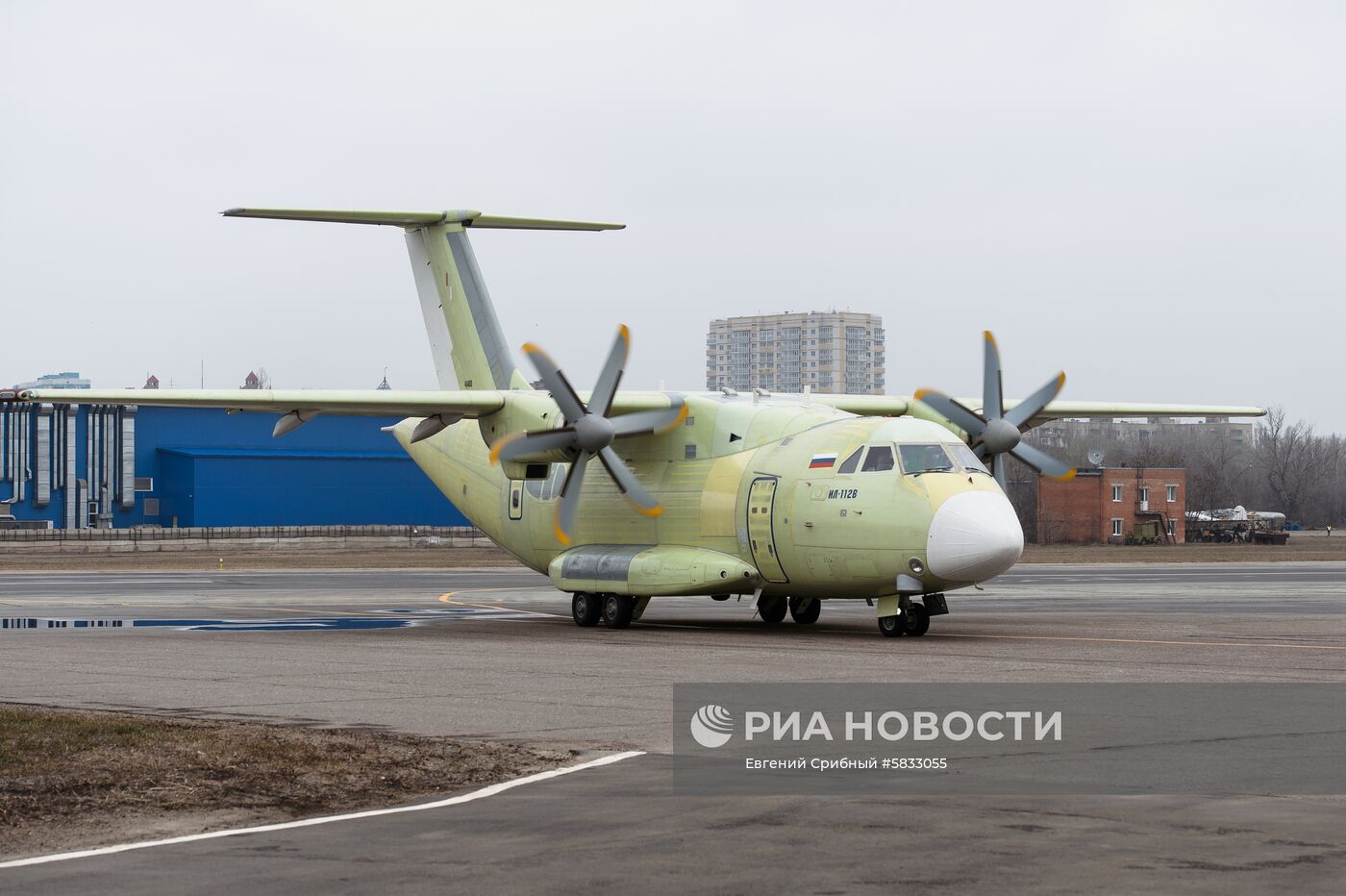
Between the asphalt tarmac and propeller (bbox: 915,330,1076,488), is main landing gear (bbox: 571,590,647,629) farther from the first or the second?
propeller (bbox: 915,330,1076,488)

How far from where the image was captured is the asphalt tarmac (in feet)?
26.4

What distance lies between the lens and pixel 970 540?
23.7m

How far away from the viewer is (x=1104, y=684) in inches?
679

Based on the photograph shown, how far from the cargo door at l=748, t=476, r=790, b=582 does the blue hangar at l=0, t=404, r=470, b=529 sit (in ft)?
211

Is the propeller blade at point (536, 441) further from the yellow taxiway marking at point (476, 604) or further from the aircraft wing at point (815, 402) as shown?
the yellow taxiway marking at point (476, 604)

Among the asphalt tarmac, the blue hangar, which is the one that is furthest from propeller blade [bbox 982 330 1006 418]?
the blue hangar

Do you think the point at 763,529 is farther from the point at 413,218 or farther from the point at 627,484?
the point at 413,218

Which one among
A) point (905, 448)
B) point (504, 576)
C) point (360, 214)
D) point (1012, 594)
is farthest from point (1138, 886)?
point (504, 576)

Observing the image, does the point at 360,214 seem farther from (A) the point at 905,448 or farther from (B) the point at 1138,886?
(B) the point at 1138,886

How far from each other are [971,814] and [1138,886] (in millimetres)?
1920

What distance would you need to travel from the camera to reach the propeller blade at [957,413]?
29531 millimetres

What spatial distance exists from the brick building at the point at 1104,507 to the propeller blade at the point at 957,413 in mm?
66511

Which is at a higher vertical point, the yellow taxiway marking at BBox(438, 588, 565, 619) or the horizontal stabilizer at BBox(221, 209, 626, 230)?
the horizontal stabilizer at BBox(221, 209, 626, 230)

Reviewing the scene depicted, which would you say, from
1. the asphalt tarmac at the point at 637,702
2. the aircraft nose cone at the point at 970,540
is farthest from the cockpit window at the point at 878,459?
the asphalt tarmac at the point at 637,702
